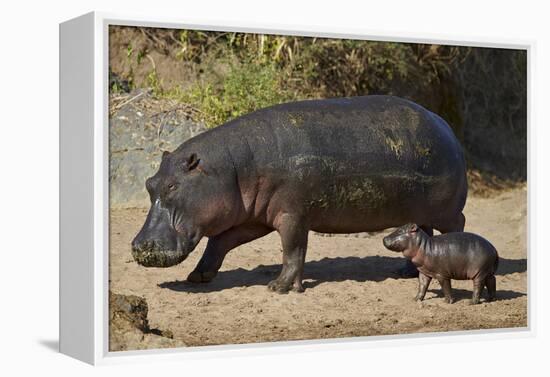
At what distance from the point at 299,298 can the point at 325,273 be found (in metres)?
1.13

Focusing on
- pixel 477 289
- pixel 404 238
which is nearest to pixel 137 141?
pixel 404 238

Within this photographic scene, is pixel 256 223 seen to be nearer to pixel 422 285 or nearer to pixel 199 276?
pixel 199 276

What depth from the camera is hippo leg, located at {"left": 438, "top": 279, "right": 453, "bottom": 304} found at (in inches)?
443

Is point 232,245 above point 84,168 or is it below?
below

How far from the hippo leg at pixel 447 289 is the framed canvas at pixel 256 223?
0.07 feet

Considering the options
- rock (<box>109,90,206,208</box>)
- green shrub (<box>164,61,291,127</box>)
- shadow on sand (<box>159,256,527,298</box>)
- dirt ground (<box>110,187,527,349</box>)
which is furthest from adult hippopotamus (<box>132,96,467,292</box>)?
green shrub (<box>164,61,291,127</box>)

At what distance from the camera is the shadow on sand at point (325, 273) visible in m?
11.1

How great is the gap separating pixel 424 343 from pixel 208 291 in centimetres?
229

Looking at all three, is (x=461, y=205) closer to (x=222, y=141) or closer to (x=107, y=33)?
(x=222, y=141)

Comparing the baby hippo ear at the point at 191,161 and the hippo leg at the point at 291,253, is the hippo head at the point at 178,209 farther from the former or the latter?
the hippo leg at the point at 291,253

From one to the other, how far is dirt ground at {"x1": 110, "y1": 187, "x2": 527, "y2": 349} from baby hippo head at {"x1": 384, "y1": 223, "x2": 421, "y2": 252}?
0.61 m

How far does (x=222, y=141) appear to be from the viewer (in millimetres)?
10719

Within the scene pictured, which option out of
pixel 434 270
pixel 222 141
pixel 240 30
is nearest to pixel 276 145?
pixel 222 141

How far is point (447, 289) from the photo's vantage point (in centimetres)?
1130
